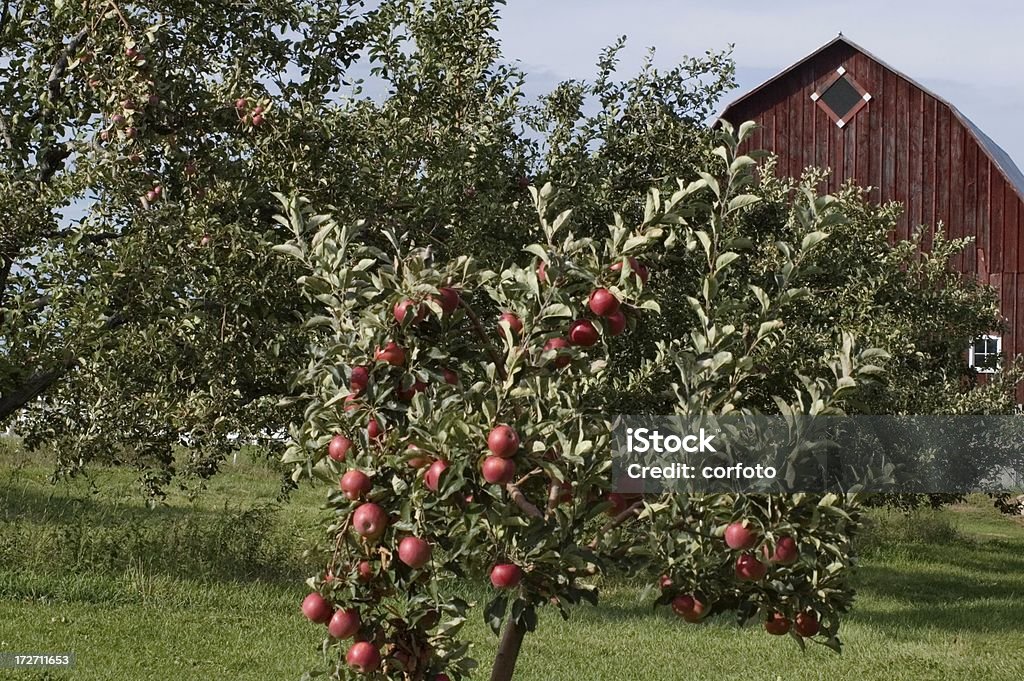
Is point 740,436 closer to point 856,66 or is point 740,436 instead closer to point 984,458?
point 984,458

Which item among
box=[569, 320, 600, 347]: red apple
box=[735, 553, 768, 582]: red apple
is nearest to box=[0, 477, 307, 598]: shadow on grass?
box=[569, 320, 600, 347]: red apple

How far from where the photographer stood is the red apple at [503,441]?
4.21 m

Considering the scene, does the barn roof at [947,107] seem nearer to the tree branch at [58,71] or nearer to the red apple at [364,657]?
the tree branch at [58,71]

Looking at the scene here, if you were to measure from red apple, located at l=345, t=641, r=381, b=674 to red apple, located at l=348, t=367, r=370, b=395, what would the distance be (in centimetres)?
93

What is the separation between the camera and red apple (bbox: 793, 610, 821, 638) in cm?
475

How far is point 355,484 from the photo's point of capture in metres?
4.34

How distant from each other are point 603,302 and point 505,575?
104cm

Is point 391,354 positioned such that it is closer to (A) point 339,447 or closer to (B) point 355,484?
(A) point 339,447

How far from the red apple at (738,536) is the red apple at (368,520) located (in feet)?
4.03

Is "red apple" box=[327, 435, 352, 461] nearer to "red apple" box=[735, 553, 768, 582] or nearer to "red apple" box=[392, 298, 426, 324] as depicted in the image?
"red apple" box=[392, 298, 426, 324]

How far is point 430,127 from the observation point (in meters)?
9.31

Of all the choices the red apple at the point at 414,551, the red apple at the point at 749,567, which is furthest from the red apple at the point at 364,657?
the red apple at the point at 749,567

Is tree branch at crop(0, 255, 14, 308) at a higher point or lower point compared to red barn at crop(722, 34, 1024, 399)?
lower

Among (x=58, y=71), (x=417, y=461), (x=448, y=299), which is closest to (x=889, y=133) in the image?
(x=58, y=71)
